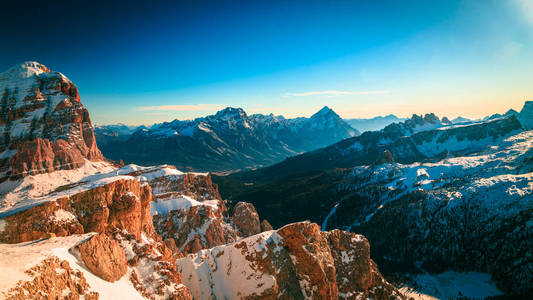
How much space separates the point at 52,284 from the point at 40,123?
10031 cm

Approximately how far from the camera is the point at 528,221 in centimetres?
9069

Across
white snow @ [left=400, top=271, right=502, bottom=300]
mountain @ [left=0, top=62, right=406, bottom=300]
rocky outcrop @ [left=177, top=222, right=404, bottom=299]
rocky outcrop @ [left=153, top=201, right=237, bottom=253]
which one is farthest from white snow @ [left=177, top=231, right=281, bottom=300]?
white snow @ [left=400, top=271, right=502, bottom=300]

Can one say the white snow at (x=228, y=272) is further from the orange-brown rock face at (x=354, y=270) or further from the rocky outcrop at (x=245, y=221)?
the rocky outcrop at (x=245, y=221)

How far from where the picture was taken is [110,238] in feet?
136

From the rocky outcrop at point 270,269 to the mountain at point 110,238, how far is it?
0.22 m

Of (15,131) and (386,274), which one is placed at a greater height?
(15,131)

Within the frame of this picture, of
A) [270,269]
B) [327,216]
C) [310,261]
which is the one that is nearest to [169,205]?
[270,269]

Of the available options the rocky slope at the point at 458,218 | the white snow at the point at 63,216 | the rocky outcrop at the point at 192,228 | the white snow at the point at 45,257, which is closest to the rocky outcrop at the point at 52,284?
the white snow at the point at 45,257

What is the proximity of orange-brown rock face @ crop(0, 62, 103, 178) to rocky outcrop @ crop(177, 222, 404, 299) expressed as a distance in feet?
226

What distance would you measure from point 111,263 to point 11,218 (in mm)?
15434

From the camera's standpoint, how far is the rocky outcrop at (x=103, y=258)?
3256 cm

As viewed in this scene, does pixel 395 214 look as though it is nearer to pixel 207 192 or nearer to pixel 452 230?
pixel 452 230

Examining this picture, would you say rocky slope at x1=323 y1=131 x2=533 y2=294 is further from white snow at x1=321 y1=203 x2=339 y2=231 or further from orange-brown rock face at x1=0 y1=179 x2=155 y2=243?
orange-brown rock face at x1=0 y1=179 x2=155 y2=243

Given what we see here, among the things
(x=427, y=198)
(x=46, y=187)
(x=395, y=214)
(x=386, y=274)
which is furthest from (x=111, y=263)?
(x=427, y=198)
